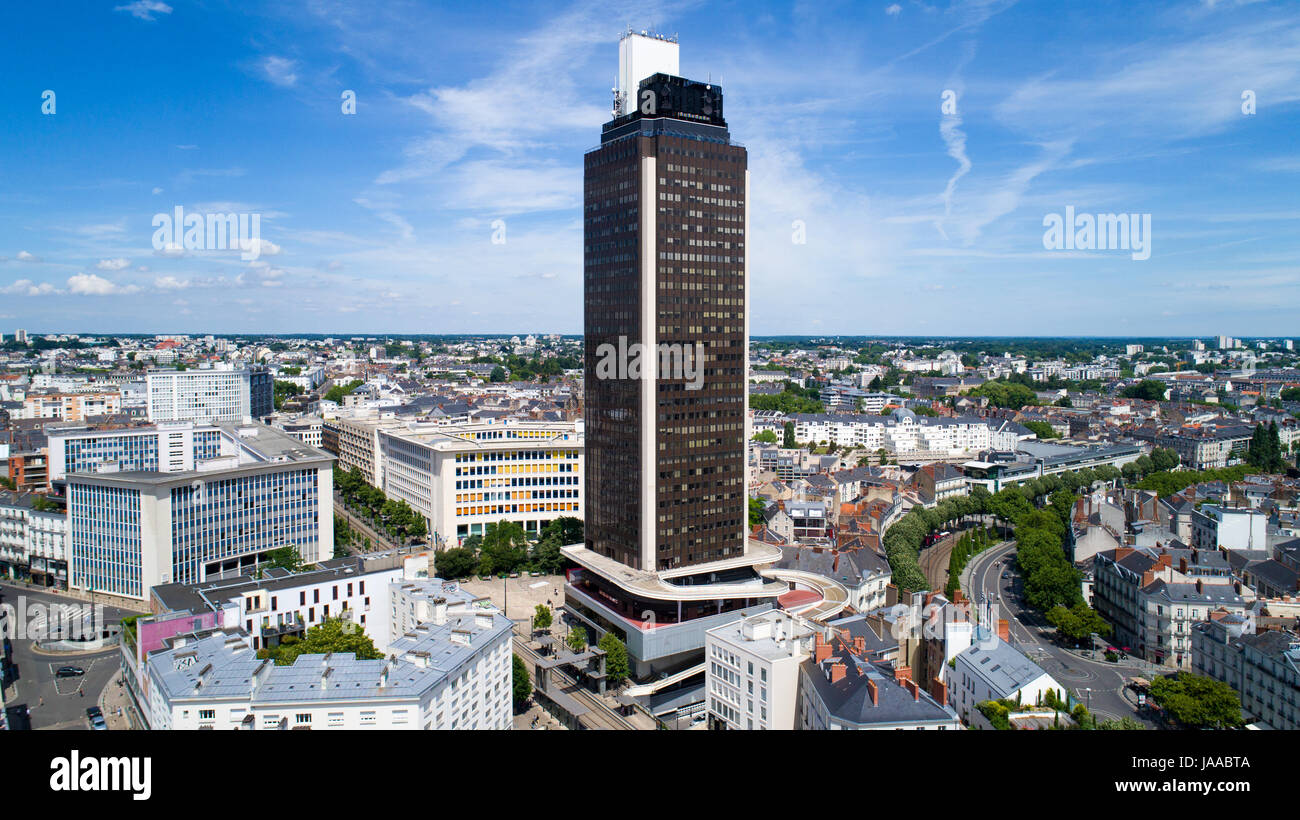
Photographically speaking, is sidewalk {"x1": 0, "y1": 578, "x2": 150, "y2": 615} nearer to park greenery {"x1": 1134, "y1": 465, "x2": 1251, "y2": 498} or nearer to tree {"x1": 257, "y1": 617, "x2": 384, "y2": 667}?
tree {"x1": 257, "y1": 617, "x2": 384, "y2": 667}

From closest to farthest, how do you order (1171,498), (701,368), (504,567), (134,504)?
1. (701,368)
2. (134,504)
3. (504,567)
4. (1171,498)

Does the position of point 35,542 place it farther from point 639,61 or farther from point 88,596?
point 639,61

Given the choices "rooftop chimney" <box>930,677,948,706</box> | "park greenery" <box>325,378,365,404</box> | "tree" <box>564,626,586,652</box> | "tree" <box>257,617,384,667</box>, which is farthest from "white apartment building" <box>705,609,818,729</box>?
"park greenery" <box>325,378,365,404</box>

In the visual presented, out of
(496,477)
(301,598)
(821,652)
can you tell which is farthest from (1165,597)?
(496,477)
